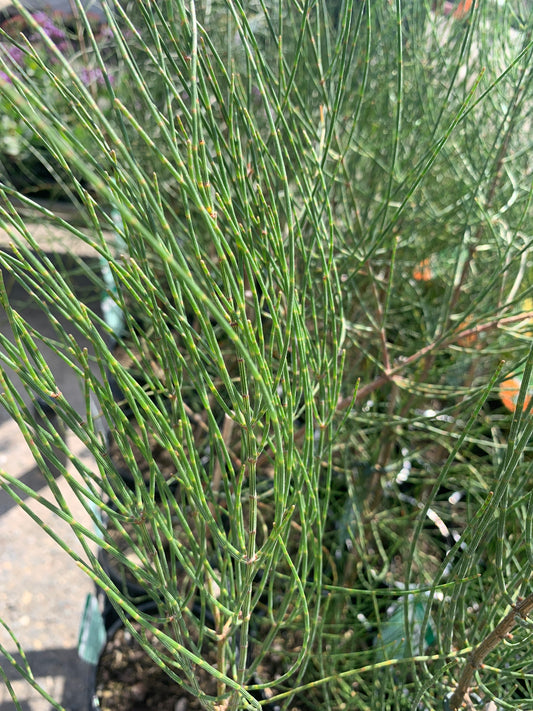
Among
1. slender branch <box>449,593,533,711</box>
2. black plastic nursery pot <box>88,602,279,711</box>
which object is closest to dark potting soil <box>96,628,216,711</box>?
black plastic nursery pot <box>88,602,279,711</box>

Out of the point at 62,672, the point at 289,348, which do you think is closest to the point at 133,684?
the point at 62,672

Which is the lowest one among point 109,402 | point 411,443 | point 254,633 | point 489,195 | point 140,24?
point 411,443

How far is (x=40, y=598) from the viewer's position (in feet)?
3.76

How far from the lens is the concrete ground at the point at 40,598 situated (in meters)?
1.00

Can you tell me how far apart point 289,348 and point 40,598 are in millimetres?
834

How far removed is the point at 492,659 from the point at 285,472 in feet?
1.11

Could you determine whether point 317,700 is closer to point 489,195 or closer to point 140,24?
point 489,195

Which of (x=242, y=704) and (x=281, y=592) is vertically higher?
(x=242, y=704)

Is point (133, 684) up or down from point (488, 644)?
down

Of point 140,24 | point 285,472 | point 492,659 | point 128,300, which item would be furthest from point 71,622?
point 140,24

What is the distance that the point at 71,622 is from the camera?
3.62 ft

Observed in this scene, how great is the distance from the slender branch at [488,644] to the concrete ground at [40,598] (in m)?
0.67

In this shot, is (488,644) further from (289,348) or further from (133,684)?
(133,684)

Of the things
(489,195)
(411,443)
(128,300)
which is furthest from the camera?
(128,300)
